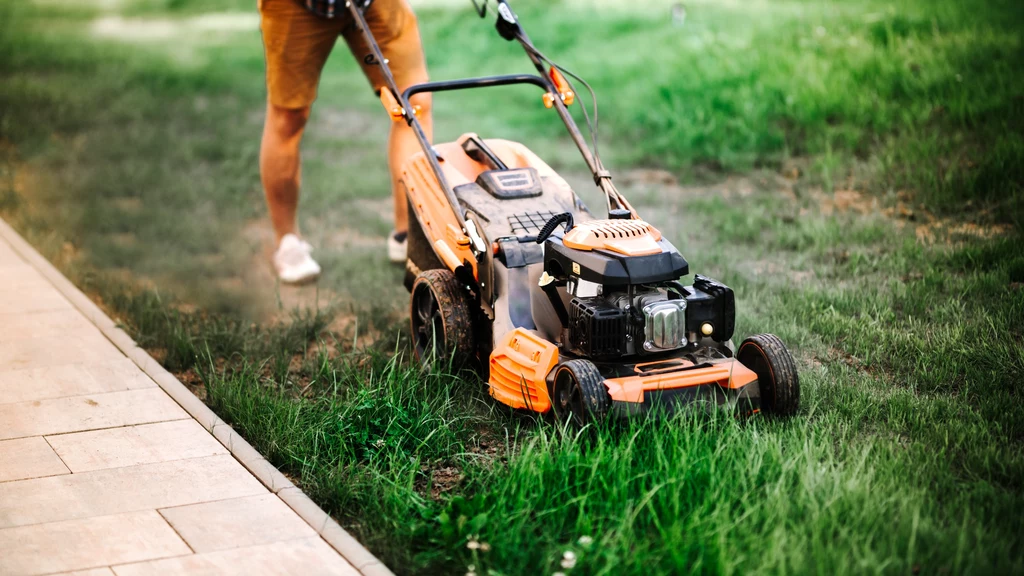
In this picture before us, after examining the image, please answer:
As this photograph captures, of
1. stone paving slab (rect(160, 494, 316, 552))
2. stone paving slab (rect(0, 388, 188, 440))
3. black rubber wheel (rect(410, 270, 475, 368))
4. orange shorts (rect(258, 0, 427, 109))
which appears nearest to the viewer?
stone paving slab (rect(160, 494, 316, 552))

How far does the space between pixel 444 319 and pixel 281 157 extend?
1643 millimetres

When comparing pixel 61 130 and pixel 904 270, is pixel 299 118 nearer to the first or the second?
pixel 904 270

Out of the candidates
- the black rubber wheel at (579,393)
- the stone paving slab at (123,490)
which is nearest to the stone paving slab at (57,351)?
the stone paving slab at (123,490)

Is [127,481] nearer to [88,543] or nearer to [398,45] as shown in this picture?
[88,543]

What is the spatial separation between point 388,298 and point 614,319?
196 cm

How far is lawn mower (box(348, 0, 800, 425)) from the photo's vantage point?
3236mm

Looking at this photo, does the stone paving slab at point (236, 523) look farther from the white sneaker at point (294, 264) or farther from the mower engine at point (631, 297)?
the white sneaker at point (294, 264)

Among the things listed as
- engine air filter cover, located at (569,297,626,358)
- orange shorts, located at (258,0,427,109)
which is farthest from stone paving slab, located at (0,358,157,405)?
engine air filter cover, located at (569,297,626,358)

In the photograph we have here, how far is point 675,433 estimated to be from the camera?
3.07 metres

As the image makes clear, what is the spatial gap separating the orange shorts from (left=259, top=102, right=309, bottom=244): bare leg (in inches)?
3.8

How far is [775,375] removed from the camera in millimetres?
3270

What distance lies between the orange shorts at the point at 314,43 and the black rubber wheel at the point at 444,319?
114cm

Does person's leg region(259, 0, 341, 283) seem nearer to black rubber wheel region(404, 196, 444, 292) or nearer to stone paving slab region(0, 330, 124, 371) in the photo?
black rubber wheel region(404, 196, 444, 292)

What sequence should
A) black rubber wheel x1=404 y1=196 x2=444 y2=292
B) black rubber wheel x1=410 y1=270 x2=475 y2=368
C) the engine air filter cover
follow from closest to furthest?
the engine air filter cover
black rubber wheel x1=410 y1=270 x2=475 y2=368
black rubber wheel x1=404 y1=196 x2=444 y2=292
